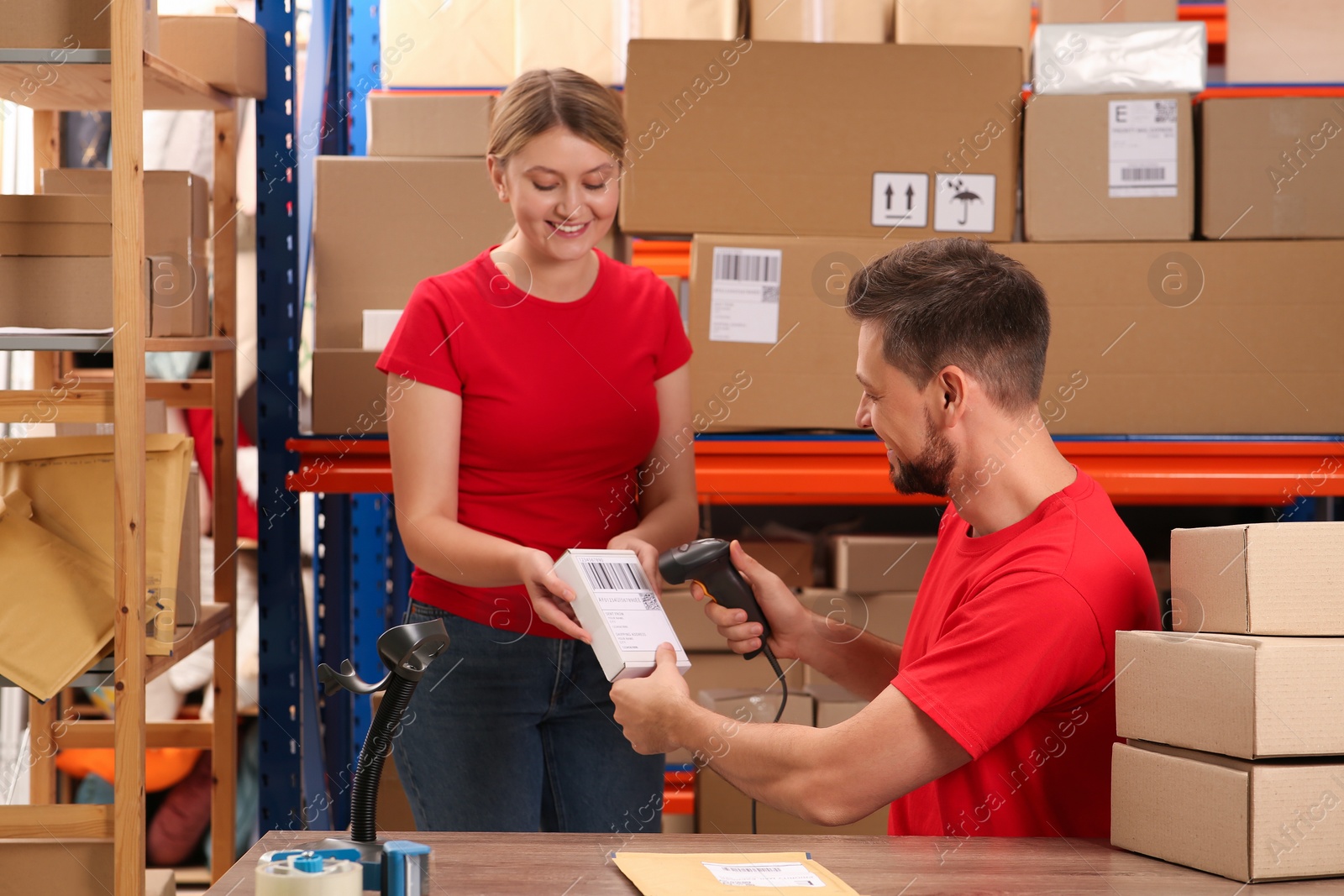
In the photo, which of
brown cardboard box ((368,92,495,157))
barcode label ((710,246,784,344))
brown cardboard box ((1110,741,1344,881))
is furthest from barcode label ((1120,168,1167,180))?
brown cardboard box ((1110,741,1344,881))

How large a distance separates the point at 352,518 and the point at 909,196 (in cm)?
136

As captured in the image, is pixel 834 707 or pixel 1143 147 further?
pixel 834 707

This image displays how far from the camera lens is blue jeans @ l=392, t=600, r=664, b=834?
1496 mm

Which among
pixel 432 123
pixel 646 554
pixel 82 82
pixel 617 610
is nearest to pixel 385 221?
pixel 432 123

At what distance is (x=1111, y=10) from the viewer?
2066 millimetres

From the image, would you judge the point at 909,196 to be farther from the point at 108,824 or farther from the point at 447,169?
the point at 108,824

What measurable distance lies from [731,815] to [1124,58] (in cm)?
163

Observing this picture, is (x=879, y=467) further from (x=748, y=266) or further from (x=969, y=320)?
(x=969, y=320)

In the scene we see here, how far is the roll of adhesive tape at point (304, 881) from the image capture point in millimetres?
774

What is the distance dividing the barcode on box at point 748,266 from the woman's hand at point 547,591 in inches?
31.5

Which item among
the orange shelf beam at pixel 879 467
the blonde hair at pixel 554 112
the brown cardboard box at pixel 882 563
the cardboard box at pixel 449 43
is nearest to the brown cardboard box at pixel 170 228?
the orange shelf beam at pixel 879 467

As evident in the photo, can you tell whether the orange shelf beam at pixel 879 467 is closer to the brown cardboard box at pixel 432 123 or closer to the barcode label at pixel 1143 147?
the barcode label at pixel 1143 147

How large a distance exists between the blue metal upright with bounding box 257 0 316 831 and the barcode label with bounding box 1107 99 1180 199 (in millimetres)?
1497

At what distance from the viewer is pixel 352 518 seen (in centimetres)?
247
